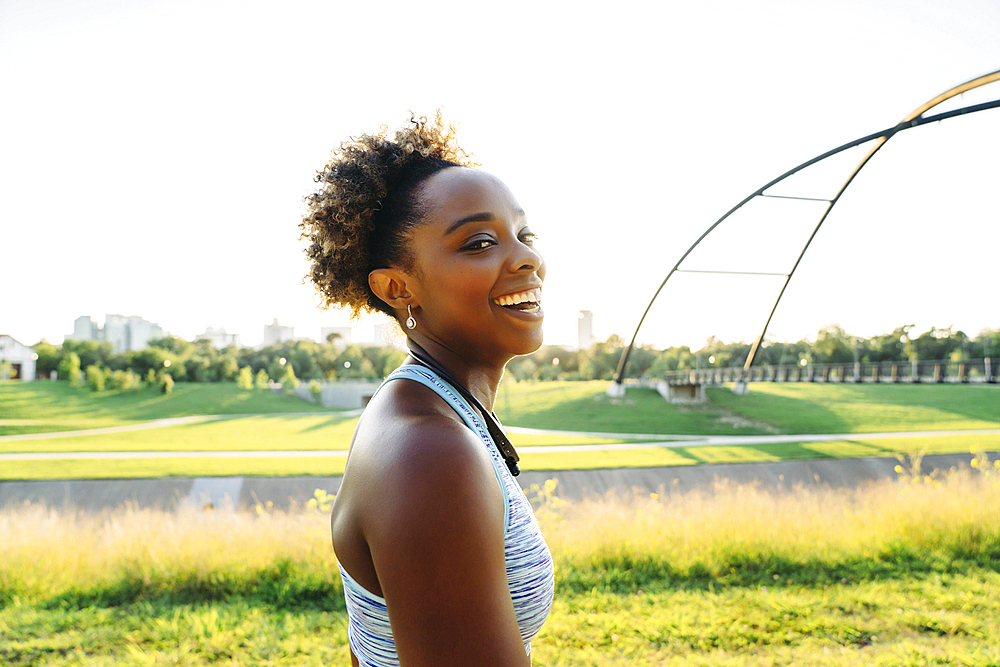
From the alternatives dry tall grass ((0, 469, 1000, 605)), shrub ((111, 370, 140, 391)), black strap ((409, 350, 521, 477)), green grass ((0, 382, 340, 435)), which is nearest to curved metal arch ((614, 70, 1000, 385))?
dry tall grass ((0, 469, 1000, 605))

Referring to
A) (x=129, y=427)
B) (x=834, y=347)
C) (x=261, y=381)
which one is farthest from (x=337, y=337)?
(x=834, y=347)

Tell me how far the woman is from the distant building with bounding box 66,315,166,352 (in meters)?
80.9

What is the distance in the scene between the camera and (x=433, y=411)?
103cm

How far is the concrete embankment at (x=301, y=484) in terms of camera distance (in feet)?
41.6

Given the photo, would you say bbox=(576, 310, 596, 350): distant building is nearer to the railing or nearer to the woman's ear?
the railing

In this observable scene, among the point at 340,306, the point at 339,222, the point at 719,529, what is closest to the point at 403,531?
the point at 339,222

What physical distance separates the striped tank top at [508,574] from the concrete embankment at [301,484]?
36.9ft

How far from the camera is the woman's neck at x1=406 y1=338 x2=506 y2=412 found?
4.58 ft

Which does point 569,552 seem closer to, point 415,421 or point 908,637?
point 908,637

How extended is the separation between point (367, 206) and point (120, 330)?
9083 centimetres

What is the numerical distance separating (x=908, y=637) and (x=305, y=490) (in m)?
11.2

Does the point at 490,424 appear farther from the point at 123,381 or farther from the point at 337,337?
the point at 337,337

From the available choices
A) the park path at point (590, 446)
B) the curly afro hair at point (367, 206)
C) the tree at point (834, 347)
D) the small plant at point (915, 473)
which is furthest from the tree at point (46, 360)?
the tree at point (834, 347)

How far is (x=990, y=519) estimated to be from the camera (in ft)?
22.7
